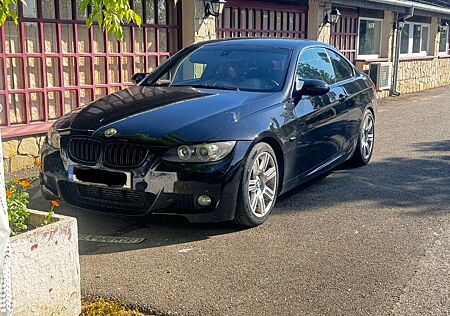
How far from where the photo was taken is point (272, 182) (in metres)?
5.01

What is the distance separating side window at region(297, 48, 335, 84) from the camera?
5859mm

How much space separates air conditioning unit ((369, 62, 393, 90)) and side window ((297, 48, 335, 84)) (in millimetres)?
10115

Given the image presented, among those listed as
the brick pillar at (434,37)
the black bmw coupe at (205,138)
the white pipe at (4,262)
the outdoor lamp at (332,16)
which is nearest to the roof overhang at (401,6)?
the outdoor lamp at (332,16)

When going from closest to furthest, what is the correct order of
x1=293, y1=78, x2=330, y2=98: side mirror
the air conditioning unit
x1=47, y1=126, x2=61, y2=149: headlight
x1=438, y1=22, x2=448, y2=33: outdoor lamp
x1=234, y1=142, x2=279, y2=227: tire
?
x1=234, y1=142, x2=279, y2=227: tire
x1=47, y1=126, x2=61, y2=149: headlight
x1=293, y1=78, x2=330, y2=98: side mirror
the air conditioning unit
x1=438, y1=22, x2=448, y2=33: outdoor lamp

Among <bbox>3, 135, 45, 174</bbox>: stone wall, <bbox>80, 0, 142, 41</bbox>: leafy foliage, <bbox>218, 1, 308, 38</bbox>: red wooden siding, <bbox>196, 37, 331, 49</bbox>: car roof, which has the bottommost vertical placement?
<bbox>3, 135, 45, 174</bbox>: stone wall

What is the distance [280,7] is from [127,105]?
8746 mm

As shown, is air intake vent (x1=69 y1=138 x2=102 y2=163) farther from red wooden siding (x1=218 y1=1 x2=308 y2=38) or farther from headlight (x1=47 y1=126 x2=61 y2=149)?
red wooden siding (x1=218 y1=1 x2=308 y2=38)

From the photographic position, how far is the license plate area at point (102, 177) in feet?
14.4

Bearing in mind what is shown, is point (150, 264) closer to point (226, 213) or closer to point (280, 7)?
point (226, 213)

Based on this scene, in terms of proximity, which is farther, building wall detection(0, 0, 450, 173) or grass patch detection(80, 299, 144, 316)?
building wall detection(0, 0, 450, 173)

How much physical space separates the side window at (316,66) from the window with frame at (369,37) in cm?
1072

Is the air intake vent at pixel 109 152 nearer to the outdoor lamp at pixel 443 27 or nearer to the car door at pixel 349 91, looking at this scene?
the car door at pixel 349 91

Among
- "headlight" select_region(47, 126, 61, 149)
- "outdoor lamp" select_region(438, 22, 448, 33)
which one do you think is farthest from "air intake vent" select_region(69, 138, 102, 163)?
"outdoor lamp" select_region(438, 22, 448, 33)

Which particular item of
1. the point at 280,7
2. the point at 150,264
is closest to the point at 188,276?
the point at 150,264
